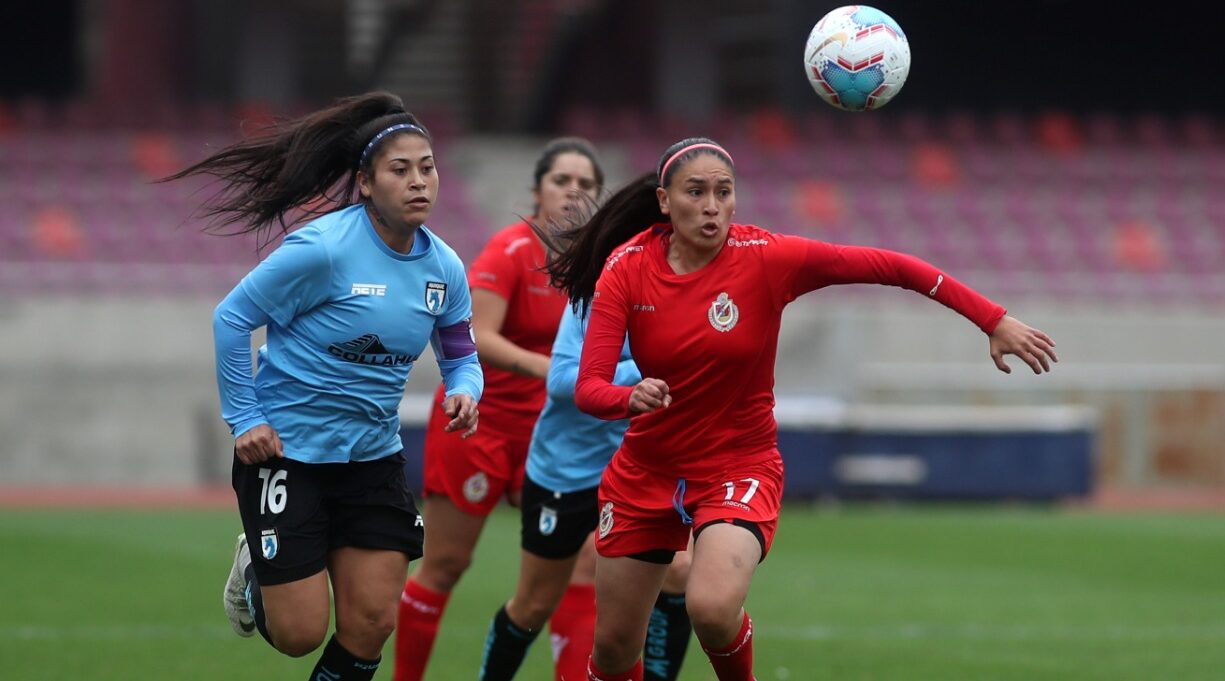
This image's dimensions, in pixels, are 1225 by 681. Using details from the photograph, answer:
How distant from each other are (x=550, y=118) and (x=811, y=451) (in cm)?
1369

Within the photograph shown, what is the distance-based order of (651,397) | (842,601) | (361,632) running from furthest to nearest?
1. (842,601)
2. (361,632)
3. (651,397)

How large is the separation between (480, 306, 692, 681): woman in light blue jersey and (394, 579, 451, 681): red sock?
11.7 inches

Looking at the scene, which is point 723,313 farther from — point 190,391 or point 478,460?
point 190,391

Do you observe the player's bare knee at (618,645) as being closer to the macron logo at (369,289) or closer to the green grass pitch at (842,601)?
the macron logo at (369,289)

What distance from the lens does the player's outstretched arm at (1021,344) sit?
17.5 ft

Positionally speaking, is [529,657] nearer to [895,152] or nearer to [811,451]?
[811,451]

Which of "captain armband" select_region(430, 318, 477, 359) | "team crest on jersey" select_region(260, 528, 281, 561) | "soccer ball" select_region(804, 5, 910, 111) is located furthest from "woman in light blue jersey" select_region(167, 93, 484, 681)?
"soccer ball" select_region(804, 5, 910, 111)

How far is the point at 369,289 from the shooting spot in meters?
5.50

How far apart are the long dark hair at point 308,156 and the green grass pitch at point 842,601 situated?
2.61 meters

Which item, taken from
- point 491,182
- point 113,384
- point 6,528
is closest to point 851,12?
point 6,528

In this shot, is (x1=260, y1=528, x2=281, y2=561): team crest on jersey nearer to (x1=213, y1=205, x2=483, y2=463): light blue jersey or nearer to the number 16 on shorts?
the number 16 on shorts

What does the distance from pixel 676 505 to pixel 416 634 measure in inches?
66.4

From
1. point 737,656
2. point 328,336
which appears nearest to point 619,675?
point 737,656

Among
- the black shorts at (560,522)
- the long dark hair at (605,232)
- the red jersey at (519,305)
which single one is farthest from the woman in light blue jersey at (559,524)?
the red jersey at (519,305)
